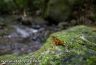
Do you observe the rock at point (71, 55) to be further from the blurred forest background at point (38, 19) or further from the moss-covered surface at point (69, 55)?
the blurred forest background at point (38, 19)

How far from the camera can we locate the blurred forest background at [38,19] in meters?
12.8

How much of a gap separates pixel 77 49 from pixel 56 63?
29.9 inches

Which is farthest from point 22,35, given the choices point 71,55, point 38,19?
point 71,55

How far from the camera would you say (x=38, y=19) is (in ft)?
57.7

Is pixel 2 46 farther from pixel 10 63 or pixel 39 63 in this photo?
pixel 39 63

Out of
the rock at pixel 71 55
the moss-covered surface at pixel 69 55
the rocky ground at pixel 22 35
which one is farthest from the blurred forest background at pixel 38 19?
the rock at pixel 71 55

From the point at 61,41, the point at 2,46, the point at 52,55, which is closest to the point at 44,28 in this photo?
the point at 2,46

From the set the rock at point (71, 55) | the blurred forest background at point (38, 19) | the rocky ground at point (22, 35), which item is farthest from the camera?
the blurred forest background at point (38, 19)

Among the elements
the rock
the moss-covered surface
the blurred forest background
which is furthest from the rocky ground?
the rock

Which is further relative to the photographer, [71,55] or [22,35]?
[22,35]

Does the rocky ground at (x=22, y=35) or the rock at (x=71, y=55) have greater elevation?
the rock at (x=71, y=55)

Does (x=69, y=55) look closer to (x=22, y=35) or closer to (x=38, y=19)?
(x=22, y=35)

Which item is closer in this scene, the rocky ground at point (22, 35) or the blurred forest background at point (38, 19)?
the rocky ground at point (22, 35)

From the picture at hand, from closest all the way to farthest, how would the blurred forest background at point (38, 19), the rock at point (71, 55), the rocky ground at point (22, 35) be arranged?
the rock at point (71, 55), the rocky ground at point (22, 35), the blurred forest background at point (38, 19)
